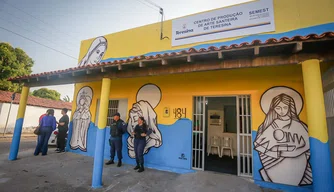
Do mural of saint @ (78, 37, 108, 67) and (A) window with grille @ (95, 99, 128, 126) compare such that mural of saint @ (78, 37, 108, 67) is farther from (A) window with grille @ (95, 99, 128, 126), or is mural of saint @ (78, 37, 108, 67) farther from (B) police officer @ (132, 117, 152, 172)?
(B) police officer @ (132, 117, 152, 172)

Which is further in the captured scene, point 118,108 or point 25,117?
point 25,117

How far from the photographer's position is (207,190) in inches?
139

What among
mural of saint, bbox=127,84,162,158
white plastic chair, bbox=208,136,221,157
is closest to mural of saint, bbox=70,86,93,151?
mural of saint, bbox=127,84,162,158

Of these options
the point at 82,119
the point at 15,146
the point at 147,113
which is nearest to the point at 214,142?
the point at 147,113

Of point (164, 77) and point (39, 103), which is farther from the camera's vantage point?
point (39, 103)

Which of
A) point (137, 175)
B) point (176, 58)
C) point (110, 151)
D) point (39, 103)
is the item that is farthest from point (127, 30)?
point (39, 103)

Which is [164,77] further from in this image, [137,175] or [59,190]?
[59,190]

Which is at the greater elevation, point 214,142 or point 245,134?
point 245,134

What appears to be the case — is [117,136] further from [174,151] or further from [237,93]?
[237,93]

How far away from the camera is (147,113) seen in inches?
216

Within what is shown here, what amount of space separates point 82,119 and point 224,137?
21.1 ft

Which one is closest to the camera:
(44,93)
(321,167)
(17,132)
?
(321,167)

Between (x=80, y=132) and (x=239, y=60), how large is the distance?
6.71 m

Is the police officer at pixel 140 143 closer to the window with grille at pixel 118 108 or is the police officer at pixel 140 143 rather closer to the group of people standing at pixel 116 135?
the group of people standing at pixel 116 135
